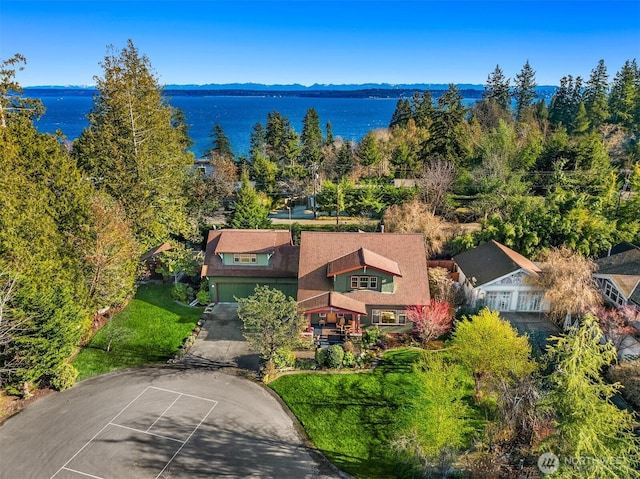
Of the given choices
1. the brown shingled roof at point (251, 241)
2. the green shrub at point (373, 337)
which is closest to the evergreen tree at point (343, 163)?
the brown shingled roof at point (251, 241)

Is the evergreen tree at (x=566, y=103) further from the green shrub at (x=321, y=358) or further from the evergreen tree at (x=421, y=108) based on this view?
the green shrub at (x=321, y=358)

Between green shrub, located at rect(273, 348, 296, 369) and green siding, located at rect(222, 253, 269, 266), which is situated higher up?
green siding, located at rect(222, 253, 269, 266)

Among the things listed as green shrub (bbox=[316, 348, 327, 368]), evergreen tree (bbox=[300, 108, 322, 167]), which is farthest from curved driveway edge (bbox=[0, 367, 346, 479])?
evergreen tree (bbox=[300, 108, 322, 167])

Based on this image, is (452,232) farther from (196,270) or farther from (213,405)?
(213,405)

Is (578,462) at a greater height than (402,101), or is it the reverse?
(402,101)

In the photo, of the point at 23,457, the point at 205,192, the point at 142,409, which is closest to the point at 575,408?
the point at 142,409

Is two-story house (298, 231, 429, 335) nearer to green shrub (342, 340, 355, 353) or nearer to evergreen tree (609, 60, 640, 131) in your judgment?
green shrub (342, 340, 355, 353)
